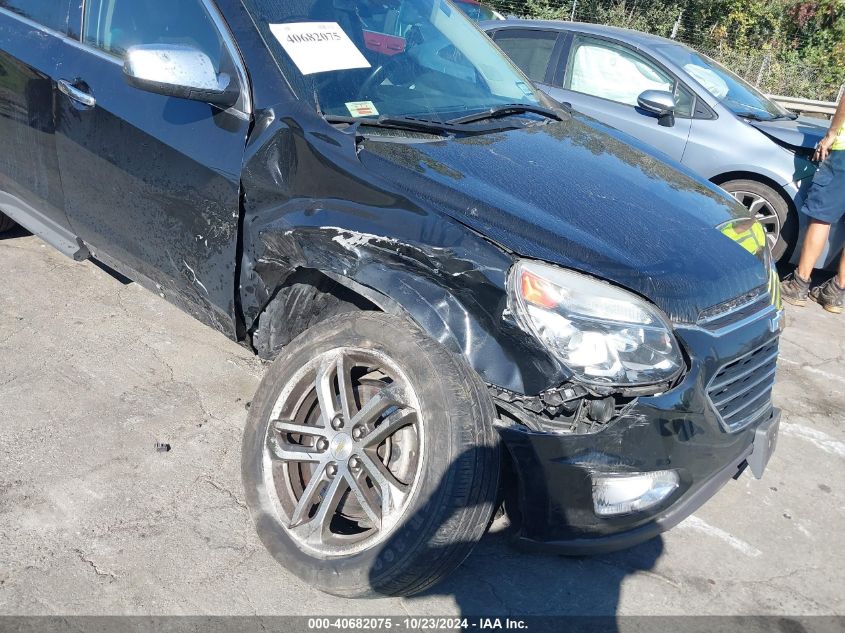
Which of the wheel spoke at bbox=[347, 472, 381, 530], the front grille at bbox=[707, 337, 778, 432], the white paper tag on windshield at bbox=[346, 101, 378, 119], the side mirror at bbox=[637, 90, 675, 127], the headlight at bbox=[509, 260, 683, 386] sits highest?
the white paper tag on windshield at bbox=[346, 101, 378, 119]

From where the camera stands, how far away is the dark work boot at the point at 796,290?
570 cm

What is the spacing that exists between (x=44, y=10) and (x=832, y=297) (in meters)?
5.15

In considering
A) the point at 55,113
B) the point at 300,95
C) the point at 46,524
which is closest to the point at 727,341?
the point at 300,95

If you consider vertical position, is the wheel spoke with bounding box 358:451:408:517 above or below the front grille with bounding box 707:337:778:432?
below

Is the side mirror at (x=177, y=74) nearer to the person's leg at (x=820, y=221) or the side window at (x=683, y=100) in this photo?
the person's leg at (x=820, y=221)

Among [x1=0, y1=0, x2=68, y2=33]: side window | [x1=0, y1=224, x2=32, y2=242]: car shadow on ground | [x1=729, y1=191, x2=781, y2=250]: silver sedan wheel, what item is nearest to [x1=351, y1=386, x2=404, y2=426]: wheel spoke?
[x1=0, y1=0, x2=68, y2=33]: side window

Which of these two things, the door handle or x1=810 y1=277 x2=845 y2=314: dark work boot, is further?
x1=810 y1=277 x2=845 y2=314: dark work boot

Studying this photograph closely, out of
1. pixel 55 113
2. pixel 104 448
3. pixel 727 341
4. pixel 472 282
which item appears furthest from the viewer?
pixel 55 113

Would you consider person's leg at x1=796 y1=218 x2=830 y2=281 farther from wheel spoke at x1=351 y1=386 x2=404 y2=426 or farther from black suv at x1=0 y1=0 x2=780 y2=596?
wheel spoke at x1=351 y1=386 x2=404 y2=426

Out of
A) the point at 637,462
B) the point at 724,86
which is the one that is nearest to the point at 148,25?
the point at 637,462

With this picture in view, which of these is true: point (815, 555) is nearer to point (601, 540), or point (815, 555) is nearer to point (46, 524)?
point (601, 540)

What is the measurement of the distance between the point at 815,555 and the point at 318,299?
82.4 inches

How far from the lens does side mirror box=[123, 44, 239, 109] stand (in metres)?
2.76

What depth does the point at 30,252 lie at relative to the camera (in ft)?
16.1
